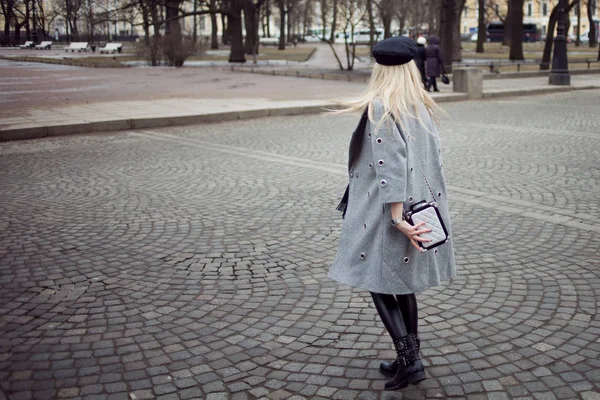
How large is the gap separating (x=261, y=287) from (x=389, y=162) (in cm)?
212

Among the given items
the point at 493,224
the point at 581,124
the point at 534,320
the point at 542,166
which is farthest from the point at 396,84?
the point at 581,124

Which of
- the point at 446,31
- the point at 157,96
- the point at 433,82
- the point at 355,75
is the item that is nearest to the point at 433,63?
the point at 433,82

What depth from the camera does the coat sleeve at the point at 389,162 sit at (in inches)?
124

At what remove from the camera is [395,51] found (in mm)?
3182

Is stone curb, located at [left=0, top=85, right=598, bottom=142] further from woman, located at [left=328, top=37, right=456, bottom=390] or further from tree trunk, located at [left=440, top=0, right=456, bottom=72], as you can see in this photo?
tree trunk, located at [left=440, top=0, right=456, bottom=72]

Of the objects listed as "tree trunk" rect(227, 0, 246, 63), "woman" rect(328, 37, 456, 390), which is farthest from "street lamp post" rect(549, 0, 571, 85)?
"woman" rect(328, 37, 456, 390)

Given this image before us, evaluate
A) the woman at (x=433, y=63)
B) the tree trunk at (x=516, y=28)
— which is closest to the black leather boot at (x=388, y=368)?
the woman at (x=433, y=63)

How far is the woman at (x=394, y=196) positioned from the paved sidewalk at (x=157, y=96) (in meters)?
10.7

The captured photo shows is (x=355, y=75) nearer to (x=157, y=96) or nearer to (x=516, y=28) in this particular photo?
(x=157, y=96)

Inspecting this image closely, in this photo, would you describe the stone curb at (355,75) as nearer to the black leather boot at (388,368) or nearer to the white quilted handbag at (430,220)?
the black leather boot at (388,368)

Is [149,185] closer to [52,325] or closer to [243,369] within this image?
[52,325]

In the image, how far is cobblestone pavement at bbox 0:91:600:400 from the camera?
3670 mm

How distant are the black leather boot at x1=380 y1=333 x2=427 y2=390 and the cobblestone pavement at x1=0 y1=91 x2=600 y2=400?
75mm

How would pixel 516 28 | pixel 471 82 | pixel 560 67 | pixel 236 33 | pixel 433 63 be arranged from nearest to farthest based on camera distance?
pixel 471 82, pixel 433 63, pixel 560 67, pixel 516 28, pixel 236 33
